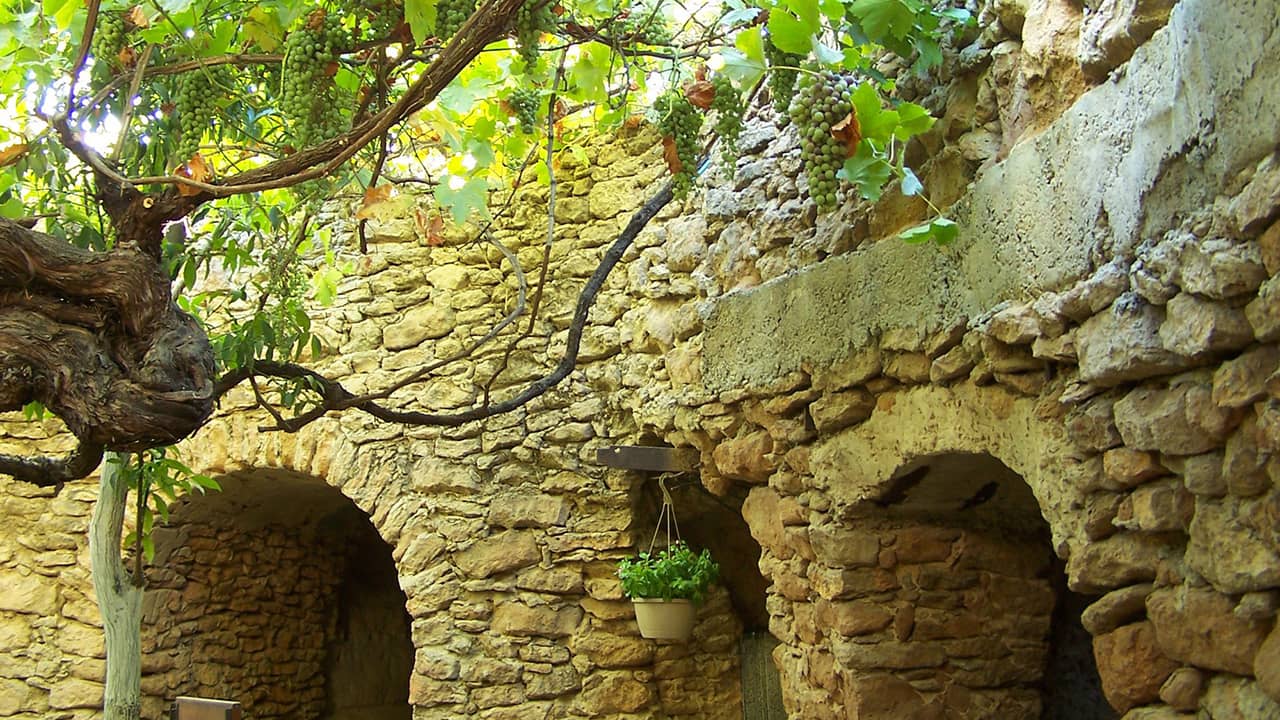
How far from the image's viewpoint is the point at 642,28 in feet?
10.2

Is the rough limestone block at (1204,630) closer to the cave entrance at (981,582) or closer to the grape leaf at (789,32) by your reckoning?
the cave entrance at (981,582)

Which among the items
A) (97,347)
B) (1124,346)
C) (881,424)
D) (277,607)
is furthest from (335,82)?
(277,607)

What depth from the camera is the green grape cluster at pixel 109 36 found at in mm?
2605

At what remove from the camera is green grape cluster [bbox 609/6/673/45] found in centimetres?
312

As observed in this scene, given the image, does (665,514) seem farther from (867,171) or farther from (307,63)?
(307,63)

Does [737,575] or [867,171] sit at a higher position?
[867,171]

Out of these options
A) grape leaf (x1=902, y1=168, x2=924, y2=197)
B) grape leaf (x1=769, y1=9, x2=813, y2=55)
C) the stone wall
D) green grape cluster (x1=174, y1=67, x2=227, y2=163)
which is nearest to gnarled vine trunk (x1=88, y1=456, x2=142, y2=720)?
the stone wall

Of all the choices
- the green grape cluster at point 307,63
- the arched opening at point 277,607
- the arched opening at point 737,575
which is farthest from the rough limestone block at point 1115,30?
the arched opening at point 277,607

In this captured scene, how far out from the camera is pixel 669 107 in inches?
121

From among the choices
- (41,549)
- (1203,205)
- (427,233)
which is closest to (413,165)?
(427,233)

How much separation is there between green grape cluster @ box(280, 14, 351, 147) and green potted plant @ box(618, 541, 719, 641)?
6.77 ft

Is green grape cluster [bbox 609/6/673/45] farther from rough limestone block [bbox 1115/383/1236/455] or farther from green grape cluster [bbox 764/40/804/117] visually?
rough limestone block [bbox 1115/383/1236/455]

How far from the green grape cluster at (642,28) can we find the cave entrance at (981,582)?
1397 millimetres

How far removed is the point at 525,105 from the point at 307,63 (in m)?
1.17
